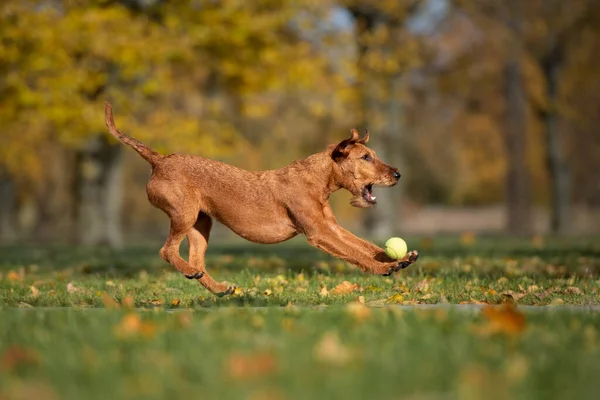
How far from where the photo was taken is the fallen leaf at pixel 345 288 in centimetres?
772

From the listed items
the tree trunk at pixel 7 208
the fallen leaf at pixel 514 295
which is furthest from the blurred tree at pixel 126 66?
the tree trunk at pixel 7 208

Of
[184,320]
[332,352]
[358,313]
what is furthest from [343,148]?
[332,352]

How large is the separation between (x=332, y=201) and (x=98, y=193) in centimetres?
1751

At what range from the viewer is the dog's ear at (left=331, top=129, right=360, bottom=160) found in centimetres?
798

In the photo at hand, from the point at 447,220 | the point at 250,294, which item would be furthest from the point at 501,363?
the point at 447,220

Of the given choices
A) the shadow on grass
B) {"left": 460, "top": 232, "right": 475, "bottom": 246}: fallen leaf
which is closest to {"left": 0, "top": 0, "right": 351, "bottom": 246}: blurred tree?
{"left": 460, "top": 232, "right": 475, "bottom": 246}: fallen leaf

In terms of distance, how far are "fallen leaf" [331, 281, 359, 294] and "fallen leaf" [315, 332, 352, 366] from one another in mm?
3193

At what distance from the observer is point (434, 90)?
1065 inches

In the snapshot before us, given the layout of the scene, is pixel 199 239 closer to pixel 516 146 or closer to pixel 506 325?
pixel 506 325

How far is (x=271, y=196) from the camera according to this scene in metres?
7.95

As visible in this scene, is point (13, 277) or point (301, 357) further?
point (13, 277)

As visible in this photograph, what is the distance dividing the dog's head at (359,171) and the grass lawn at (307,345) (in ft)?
2.77

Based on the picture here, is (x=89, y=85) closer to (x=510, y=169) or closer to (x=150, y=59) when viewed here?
(x=150, y=59)

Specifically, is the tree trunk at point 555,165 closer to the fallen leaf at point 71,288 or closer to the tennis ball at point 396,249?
the tennis ball at point 396,249
